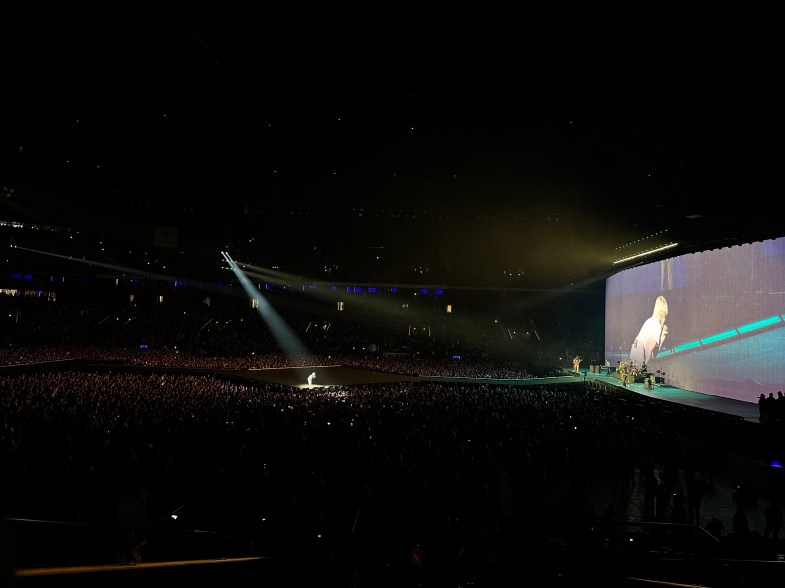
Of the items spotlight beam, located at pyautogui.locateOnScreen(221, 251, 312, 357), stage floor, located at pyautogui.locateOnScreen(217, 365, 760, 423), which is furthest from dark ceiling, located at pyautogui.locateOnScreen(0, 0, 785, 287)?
spotlight beam, located at pyautogui.locateOnScreen(221, 251, 312, 357)

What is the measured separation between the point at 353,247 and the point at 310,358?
608 inches

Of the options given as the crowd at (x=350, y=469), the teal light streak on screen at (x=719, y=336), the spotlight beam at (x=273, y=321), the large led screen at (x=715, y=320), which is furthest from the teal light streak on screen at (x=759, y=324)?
the spotlight beam at (x=273, y=321)

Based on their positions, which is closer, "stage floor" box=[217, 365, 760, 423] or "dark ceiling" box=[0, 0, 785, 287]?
"dark ceiling" box=[0, 0, 785, 287]

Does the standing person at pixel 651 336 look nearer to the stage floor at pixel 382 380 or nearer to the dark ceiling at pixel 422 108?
the stage floor at pixel 382 380

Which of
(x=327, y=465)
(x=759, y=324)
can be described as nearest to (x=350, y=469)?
(x=327, y=465)

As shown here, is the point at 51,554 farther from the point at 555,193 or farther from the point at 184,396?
the point at 555,193

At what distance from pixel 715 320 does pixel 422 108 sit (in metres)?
11.8

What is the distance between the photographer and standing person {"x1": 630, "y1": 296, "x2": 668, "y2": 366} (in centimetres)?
2067

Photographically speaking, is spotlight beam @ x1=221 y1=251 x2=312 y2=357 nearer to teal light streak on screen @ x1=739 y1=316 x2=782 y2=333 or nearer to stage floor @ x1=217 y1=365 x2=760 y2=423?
stage floor @ x1=217 y1=365 x2=760 y2=423

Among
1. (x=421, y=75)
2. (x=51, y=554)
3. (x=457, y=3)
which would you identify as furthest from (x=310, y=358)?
(x=51, y=554)

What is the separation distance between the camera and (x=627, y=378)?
22906 millimetres

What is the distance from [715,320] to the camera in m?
16.5

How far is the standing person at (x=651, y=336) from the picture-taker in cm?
2067

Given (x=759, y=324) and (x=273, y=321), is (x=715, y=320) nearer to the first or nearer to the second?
(x=759, y=324)
